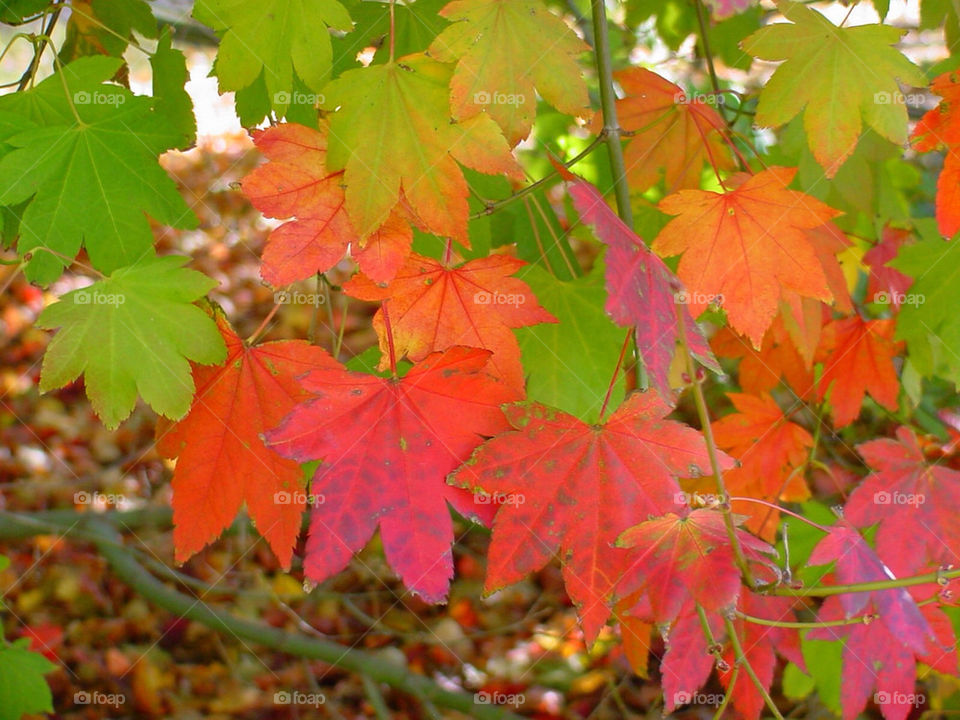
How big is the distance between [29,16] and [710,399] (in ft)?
7.65

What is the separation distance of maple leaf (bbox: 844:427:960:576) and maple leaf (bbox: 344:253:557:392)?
2.49ft

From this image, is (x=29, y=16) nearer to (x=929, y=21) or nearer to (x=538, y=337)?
(x=538, y=337)

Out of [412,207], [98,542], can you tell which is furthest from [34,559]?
[412,207]

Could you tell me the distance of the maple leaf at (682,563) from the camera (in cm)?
98

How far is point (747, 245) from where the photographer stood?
1.25m

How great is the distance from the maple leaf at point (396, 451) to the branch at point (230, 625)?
154 centimetres

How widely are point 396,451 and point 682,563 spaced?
37 centimetres

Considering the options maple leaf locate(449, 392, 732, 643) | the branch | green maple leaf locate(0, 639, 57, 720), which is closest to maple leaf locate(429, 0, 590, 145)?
maple leaf locate(449, 392, 732, 643)

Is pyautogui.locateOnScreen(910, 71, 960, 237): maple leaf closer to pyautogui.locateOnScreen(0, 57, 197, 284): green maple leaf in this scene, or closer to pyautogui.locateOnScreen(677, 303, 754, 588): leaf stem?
pyautogui.locateOnScreen(677, 303, 754, 588): leaf stem

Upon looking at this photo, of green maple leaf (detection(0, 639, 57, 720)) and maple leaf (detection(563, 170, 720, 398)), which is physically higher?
maple leaf (detection(563, 170, 720, 398))

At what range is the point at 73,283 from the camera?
4.30m

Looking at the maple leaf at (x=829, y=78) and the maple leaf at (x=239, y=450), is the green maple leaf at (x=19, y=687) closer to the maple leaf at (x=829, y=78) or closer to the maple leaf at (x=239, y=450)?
the maple leaf at (x=239, y=450)

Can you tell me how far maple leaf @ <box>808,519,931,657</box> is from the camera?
1.08 meters

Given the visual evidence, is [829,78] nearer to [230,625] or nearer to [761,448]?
[761,448]
